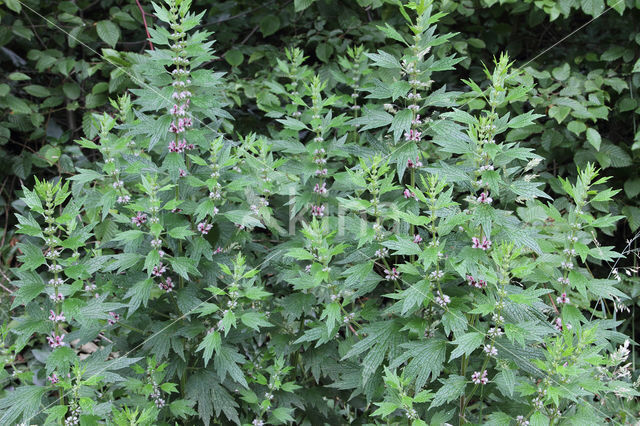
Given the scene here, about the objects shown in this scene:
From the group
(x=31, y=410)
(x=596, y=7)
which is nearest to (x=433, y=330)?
(x=31, y=410)

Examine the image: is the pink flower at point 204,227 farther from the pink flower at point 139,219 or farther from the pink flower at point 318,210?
the pink flower at point 318,210

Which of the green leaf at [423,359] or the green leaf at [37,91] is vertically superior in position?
the green leaf at [423,359]

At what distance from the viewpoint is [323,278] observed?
204 centimetres

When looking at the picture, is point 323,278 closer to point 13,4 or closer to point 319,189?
point 319,189

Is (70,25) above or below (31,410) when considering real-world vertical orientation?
above

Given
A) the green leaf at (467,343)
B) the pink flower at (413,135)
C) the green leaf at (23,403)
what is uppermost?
the pink flower at (413,135)

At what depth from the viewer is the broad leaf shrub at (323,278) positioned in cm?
197

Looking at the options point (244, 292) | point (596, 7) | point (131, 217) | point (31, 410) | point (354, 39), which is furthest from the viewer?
point (354, 39)

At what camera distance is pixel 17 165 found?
4.24 m

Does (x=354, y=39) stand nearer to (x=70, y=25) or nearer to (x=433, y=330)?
(x=70, y=25)

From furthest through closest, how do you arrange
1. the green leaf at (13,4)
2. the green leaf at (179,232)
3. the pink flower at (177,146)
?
the green leaf at (13,4) < the pink flower at (177,146) < the green leaf at (179,232)

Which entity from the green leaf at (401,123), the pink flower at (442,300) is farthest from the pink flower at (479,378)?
the green leaf at (401,123)

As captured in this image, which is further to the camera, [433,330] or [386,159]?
[386,159]

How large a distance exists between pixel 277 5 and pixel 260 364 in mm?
2834
